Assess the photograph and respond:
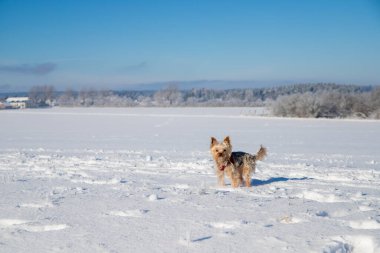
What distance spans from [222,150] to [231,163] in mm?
414

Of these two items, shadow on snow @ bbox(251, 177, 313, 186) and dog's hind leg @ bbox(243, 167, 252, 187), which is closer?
dog's hind leg @ bbox(243, 167, 252, 187)

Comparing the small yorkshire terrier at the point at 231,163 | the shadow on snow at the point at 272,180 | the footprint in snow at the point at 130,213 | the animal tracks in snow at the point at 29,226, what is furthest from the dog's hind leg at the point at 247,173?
the animal tracks in snow at the point at 29,226

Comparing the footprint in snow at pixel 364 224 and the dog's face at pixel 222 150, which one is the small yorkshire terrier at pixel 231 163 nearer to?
the dog's face at pixel 222 150

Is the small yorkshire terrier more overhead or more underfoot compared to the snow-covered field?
more overhead

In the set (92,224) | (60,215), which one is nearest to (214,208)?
(92,224)

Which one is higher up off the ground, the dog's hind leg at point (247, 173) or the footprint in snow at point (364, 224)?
the dog's hind leg at point (247, 173)

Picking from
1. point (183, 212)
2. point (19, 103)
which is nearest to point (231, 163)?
point (183, 212)

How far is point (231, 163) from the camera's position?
8477 millimetres

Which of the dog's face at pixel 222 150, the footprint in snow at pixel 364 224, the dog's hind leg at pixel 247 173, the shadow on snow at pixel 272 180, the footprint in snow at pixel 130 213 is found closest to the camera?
the footprint in snow at pixel 364 224

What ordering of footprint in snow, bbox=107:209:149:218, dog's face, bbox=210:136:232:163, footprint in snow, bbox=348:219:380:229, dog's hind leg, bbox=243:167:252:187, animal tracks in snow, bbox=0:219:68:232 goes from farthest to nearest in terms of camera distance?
dog's hind leg, bbox=243:167:252:187
dog's face, bbox=210:136:232:163
footprint in snow, bbox=107:209:149:218
footprint in snow, bbox=348:219:380:229
animal tracks in snow, bbox=0:219:68:232

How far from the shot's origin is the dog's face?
27.2 ft

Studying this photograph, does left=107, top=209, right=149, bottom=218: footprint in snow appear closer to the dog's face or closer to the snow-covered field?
the snow-covered field

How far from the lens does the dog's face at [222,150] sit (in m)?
8.28

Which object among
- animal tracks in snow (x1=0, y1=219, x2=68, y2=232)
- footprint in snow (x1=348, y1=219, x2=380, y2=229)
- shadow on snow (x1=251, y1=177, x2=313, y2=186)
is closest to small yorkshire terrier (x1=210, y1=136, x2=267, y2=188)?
shadow on snow (x1=251, y1=177, x2=313, y2=186)
